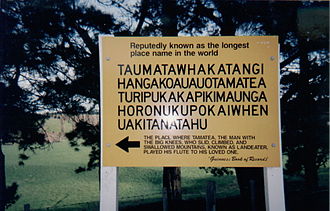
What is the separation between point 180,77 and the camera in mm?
1440

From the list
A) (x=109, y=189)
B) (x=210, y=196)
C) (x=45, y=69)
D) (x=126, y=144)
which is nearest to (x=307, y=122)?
(x=210, y=196)

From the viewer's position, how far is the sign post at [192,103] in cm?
141

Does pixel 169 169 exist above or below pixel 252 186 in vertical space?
above

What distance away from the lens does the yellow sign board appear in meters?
1.41

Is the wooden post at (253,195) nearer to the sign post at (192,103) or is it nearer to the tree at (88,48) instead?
the tree at (88,48)

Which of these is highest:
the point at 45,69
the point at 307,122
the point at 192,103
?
the point at 45,69

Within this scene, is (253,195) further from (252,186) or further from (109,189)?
(109,189)

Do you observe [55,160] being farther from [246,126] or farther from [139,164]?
[246,126]

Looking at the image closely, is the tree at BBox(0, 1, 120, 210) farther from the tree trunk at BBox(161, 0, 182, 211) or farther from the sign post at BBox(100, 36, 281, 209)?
the sign post at BBox(100, 36, 281, 209)

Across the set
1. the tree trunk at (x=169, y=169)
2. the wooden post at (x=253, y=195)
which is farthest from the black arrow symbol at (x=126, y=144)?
the wooden post at (x=253, y=195)

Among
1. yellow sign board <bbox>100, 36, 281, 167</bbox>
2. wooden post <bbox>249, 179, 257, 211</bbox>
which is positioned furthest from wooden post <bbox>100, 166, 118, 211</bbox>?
wooden post <bbox>249, 179, 257, 211</bbox>

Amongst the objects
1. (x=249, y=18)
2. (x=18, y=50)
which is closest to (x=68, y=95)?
(x=18, y=50)

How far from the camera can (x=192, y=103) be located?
1.43 metres

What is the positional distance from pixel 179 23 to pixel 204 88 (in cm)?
75
